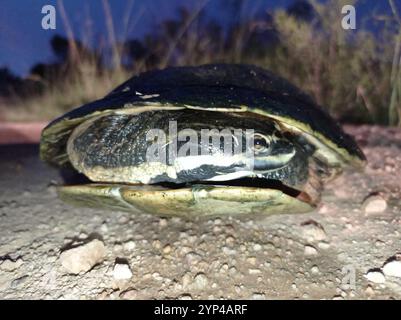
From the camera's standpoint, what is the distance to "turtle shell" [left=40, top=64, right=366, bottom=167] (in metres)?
1.30

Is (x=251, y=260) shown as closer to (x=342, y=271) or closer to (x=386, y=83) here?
(x=342, y=271)

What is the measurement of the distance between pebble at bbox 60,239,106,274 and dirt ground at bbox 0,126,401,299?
2cm

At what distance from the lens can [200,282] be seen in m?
1.21

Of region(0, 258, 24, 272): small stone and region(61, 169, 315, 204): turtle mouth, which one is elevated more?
region(61, 169, 315, 204): turtle mouth

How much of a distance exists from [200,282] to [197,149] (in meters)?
0.50

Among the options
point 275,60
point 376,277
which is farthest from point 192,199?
point 275,60

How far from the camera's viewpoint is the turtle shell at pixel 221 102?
130cm

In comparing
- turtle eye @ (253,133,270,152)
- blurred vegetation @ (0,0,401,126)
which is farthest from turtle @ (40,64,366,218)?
blurred vegetation @ (0,0,401,126)

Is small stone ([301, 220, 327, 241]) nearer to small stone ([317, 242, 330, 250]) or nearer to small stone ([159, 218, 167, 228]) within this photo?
small stone ([317, 242, 330, 250])

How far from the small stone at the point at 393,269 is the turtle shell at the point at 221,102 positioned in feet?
1.67

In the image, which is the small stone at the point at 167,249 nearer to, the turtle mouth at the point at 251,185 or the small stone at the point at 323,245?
the turtle mouth at the point at 251,185

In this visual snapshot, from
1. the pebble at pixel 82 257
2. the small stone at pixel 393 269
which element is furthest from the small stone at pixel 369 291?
the pebble at pixel 82 257

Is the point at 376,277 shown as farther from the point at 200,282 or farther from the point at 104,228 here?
the point at 104,228

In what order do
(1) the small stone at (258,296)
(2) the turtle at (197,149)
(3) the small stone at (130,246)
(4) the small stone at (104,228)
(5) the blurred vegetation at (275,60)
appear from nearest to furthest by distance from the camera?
(1) the small stone at (258,296) → (2) the turtle at (197,149) → (3) the small stone at (130,246) → (4) the small stone at (104,228) → (5) the blurred vegetation at (275,60)
